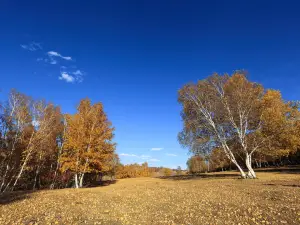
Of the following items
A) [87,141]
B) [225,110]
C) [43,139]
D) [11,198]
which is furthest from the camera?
[225,110]

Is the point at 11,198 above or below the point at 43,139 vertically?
below

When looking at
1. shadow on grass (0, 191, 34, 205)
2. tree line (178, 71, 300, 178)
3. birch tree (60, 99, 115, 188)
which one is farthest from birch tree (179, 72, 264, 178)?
shadow on grass (0, 191, 34, 205)

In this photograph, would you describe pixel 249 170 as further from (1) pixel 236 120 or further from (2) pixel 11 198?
(2) pixel 11 198

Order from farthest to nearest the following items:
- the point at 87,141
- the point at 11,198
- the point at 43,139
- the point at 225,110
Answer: the point at 225,110 → the point at 87,141 → the point at 43,139 → the point at 11,198

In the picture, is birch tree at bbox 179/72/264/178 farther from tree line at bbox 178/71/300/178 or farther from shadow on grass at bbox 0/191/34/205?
shadow on grass at bbox 0/191/34/205

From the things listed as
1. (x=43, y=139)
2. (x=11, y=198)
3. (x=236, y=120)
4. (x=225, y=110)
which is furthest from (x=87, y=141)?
(x=236, y=120)

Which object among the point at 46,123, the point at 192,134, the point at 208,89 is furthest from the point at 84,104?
the point at 208,89

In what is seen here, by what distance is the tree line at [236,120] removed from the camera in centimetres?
2644

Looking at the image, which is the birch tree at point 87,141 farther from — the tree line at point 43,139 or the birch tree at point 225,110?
the birch tree at point 225,110

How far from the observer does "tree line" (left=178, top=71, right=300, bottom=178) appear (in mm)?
26438

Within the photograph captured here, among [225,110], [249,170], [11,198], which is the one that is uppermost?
[225,110]

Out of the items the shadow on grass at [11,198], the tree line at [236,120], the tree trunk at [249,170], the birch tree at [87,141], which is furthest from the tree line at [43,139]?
the tree trunk at [249,170]

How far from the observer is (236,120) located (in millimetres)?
28547

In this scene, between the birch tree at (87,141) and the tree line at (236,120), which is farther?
the tree line at (236,120)
